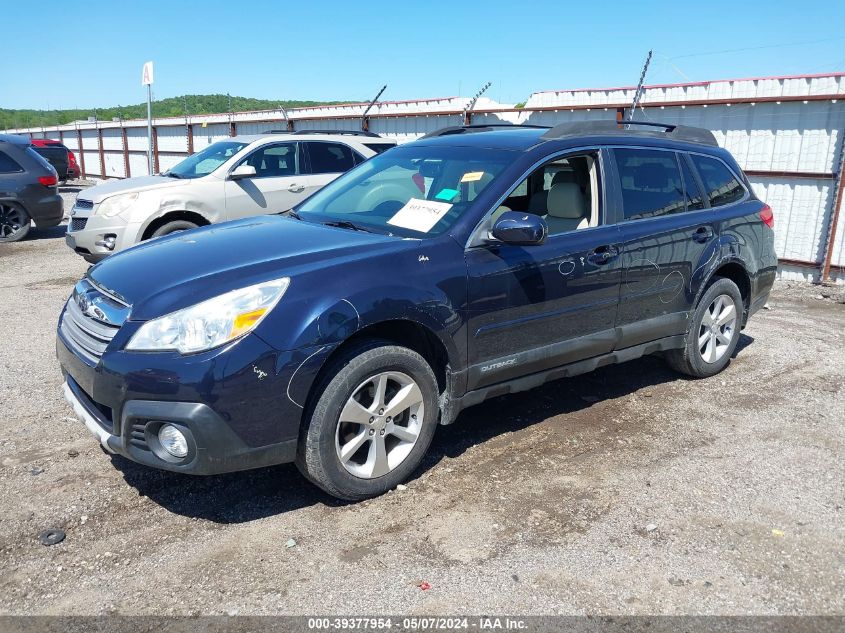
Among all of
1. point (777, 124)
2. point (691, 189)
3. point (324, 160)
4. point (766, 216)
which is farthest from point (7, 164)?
point (777, 124)

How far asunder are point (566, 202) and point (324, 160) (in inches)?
220

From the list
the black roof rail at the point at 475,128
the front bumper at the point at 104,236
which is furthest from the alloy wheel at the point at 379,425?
the front bumper at the point at 104,236

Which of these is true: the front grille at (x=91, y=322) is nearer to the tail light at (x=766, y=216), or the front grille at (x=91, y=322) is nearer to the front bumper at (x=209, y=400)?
the front bumper at (x=209, y=400)

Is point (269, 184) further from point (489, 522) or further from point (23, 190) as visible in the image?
point (489, 522)

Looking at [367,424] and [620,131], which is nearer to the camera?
[367,424]

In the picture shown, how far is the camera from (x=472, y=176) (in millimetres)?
4230

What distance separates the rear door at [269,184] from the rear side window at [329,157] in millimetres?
203

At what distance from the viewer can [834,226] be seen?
8898mm

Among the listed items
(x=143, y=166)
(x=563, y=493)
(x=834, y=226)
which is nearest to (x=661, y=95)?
(x=834, y=226)

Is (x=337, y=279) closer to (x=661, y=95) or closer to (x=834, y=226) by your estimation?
(x=834, y=226)

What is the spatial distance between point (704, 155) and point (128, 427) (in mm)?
4470

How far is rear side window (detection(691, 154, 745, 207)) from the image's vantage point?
17.6ft

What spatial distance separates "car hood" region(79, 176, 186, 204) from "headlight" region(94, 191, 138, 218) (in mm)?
56

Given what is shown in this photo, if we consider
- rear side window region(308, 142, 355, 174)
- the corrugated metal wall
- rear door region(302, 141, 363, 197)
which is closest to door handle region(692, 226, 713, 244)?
the corrugated metal wall
